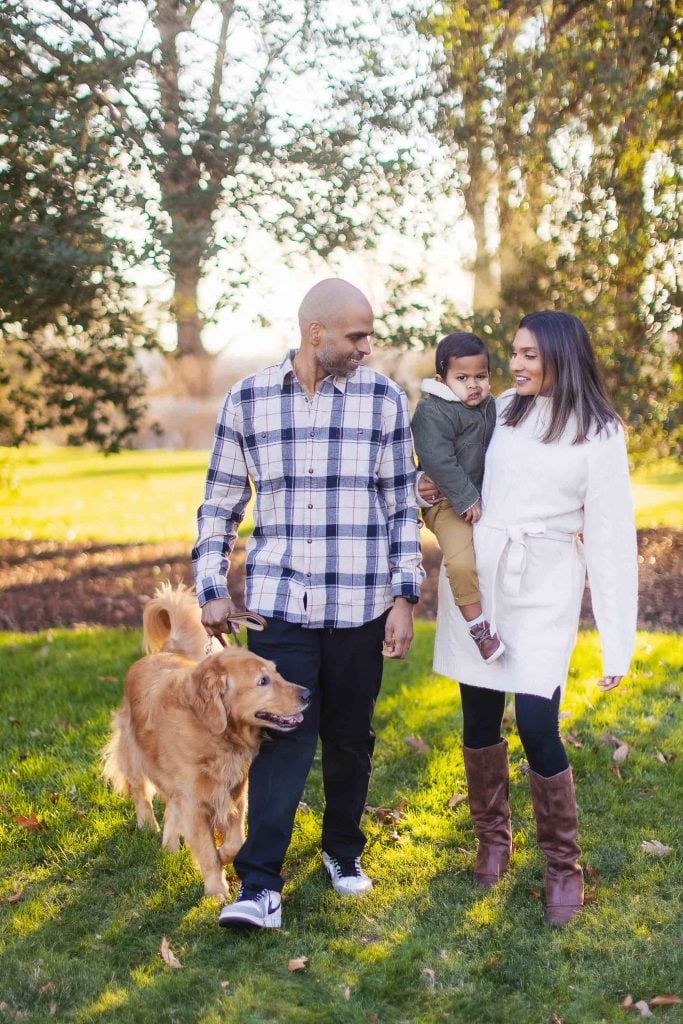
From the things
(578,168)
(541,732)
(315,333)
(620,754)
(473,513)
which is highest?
(578,168)

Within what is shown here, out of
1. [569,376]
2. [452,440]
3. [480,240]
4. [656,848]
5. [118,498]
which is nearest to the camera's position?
[569,376]

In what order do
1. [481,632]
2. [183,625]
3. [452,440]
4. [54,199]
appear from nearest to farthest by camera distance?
1. [481,632]
2. [452,440]
3. [183,625]
4. [54,199]

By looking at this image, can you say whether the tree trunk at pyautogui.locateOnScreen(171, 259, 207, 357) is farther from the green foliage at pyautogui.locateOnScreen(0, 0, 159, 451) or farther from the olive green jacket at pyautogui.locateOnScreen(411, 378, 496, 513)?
the olive green jacket at pyautogui.locateOnScreen(411, 378, 496, 513)

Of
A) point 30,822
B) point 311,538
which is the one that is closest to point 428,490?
point 311,538

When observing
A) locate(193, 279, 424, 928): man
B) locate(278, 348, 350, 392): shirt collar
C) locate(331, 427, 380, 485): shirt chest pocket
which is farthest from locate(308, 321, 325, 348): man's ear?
locate(331, 427, 380, 485): shirt chest pocket

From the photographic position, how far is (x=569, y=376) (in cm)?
384

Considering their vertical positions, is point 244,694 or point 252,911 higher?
point 244,694

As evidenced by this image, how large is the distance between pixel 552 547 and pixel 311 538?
918 millimetres

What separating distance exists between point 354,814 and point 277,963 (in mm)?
753

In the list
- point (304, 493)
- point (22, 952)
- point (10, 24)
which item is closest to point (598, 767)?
point (304, 493)

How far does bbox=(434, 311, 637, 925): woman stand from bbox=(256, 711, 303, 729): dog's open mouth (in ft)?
2.27

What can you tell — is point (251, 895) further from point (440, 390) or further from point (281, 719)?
point (440, 390)

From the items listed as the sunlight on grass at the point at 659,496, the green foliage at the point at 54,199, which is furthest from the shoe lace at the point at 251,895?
the sunlight on grass at the point at 659,496

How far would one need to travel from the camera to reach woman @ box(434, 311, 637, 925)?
150 inches
